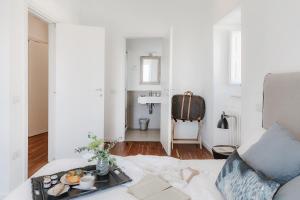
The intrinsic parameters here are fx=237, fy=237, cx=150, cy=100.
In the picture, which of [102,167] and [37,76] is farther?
[37,76]

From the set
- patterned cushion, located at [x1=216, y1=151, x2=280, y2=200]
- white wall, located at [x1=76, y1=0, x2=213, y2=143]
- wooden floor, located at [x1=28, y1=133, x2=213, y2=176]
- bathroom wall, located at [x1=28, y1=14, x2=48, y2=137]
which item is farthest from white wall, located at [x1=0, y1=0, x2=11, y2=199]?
bathroom wall, located at [x1=28, y1=14, x2=48, y2=137]

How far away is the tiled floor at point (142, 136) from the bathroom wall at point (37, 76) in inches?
76.0

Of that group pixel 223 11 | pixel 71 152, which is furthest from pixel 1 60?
pixel 223 11

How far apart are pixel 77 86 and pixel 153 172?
239 cm

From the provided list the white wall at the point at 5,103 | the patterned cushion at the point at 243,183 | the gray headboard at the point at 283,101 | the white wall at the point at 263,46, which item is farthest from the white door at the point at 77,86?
the patterned cushion at the point at 243,183

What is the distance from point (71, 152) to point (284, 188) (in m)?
3.11

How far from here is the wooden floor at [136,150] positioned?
11.9ft

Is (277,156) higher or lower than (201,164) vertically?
higher

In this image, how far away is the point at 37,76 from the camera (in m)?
5.12

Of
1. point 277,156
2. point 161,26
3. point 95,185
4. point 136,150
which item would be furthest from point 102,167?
point 161,26

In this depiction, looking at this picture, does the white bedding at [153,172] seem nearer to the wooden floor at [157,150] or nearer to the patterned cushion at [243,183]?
the patterned cushion at [243,183]

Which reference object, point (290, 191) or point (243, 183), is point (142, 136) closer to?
point (243, 183)

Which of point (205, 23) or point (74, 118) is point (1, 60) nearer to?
point (74, 118)

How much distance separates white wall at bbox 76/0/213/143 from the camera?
4.39 m
